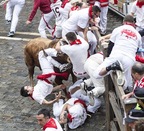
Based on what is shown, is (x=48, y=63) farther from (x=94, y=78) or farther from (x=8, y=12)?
(x=8, y=12)

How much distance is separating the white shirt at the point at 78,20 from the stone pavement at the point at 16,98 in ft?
6.02

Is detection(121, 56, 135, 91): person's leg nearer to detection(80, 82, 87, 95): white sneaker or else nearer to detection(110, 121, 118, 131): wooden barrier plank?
detection(110, 121, 118, 131): wooden barrier plank

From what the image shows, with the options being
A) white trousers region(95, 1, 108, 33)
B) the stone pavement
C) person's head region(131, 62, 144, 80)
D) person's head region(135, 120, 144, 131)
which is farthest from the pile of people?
white trousers region(95, 1, 108, 33)

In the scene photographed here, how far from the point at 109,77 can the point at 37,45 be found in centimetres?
269

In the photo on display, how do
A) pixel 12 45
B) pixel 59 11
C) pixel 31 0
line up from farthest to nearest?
pixel 31 0 → pixel 12 45 → pixel 59 11

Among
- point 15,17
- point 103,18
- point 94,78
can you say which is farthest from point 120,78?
point 15,17

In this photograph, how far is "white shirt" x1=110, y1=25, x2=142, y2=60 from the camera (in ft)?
27.4

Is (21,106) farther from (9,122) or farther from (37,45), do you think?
(37,45)

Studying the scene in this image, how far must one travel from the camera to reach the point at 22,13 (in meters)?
17.0

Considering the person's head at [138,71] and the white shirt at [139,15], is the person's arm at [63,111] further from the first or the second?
the white shirt at [139,15]

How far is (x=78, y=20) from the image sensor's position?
34.6 ft

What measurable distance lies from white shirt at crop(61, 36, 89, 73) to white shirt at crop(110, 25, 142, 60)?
116 centimetres

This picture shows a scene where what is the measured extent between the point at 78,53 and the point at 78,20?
3.86 feet

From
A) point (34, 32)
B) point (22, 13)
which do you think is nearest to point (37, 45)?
point (34, 32)
